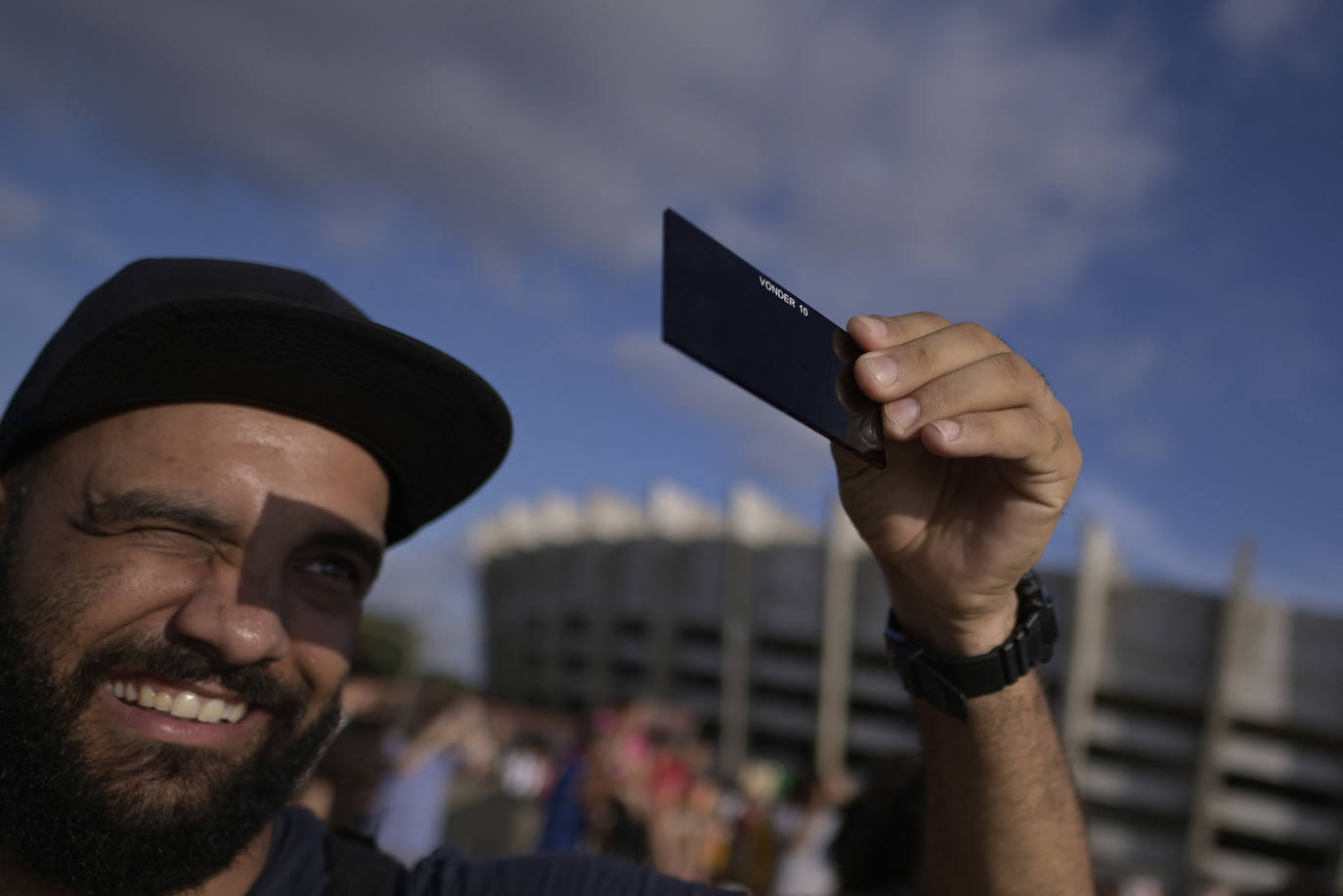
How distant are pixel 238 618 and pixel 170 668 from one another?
13 centimetres

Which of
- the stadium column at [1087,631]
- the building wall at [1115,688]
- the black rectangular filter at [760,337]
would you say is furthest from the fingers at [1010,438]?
the stadium column at [1087,631]

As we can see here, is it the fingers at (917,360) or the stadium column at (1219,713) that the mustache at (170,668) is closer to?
the fingers at (917,360)

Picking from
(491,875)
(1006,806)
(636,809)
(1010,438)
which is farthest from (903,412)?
(636,809)

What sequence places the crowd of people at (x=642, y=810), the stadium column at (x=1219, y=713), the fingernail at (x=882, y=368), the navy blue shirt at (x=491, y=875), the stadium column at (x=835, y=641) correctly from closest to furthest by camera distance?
the fingernail at (x=882, y=368), the navy blue shirt at (x=491, y=875), the crowd of people at (x=642, y=810), the stadium column at (x=1219, y=713), the stadium column at (x=835, y=641)

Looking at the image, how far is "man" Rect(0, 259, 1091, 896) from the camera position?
4.99 ft

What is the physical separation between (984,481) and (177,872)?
153cm

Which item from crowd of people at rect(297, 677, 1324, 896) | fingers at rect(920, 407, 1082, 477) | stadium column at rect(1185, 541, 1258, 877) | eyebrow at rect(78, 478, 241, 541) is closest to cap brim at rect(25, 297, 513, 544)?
eyebrow at rect(78, 478, 241, 541)

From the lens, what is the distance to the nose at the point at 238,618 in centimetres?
161

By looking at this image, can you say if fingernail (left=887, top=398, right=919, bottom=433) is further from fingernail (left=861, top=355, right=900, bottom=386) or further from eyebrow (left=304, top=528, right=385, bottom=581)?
eyebrow (left=304, top=528, right=385, bottom=581)

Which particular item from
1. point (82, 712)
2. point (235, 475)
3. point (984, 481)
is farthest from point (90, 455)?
point (984, 481)

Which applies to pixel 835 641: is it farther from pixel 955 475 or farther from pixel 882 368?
pixel 882 368

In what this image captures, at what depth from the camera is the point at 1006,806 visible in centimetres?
164

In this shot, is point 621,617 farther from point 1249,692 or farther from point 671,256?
point 671,256

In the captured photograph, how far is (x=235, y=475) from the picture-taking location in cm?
172
